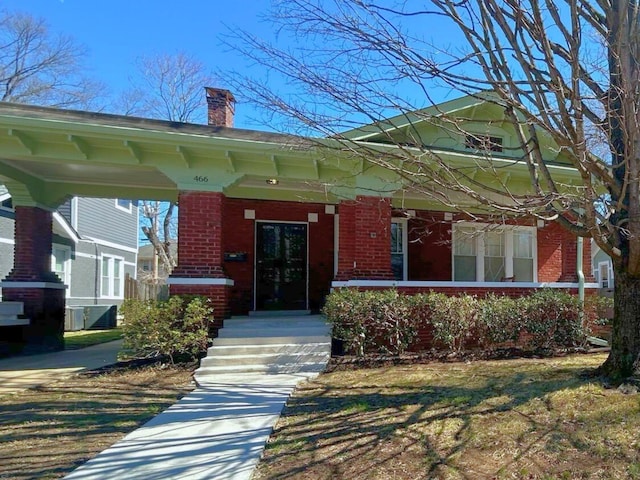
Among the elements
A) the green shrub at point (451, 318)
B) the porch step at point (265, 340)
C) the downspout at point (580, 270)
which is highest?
the downspout at point (580, 270)

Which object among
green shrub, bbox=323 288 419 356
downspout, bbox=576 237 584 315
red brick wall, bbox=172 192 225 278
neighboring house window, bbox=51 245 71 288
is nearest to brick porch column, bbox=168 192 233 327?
red brick wall, bbox=172 192 225 278

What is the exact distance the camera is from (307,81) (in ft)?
18.0

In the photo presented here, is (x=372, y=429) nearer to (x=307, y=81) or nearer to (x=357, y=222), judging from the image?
(x=307, y=81)

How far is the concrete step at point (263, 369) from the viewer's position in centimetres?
702

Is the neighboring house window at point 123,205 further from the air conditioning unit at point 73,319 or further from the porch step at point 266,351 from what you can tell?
the porch step at point 266,351

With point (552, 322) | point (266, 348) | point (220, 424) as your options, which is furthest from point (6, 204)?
point (552, 322)

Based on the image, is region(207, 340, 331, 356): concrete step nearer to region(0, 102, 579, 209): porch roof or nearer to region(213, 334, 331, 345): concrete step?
region(213, 334, 331, 345): concrete step

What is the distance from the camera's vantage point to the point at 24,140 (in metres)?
7.72

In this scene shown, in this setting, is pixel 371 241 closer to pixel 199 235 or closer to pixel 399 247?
pixel 399 247

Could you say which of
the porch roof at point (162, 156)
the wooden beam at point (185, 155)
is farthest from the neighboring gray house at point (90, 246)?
the wooden beam at point (185, 155)

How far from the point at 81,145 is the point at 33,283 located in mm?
3592

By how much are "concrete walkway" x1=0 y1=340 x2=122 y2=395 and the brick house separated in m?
1.12

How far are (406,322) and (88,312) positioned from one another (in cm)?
1414

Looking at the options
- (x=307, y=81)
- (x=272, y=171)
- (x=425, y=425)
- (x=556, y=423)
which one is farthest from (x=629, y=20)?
(x=272, y=171)
